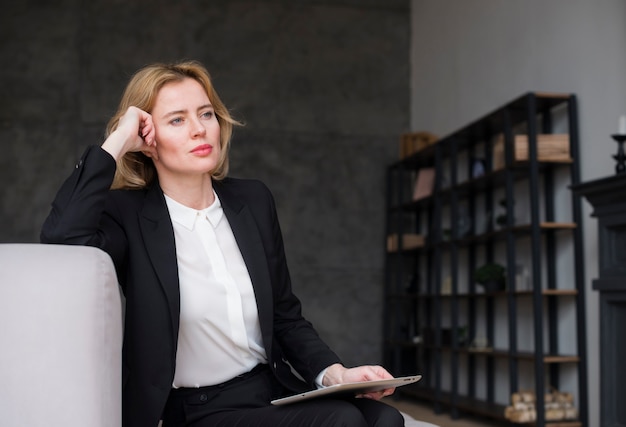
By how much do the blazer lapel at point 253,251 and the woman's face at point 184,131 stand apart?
115 millimetres

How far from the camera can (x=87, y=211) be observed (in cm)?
173

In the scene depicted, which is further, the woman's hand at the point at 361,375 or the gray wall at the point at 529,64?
the gray wall at the point at 529,64

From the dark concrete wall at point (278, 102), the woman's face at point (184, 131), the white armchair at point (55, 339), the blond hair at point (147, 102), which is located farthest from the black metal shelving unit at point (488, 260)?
the white armchair at point (55, 339)

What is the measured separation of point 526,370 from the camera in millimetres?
5098

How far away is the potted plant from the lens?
5.12m

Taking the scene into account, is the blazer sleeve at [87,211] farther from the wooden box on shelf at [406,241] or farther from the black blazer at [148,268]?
the wooden box on shelf at [406,241]

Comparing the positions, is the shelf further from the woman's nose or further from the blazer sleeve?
the blazer sleeve

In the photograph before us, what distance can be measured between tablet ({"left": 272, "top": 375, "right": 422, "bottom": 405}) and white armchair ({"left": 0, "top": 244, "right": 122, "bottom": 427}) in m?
0.38

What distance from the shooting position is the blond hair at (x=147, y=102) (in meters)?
1.98

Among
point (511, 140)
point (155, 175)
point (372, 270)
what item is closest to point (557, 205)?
point (511, 140)

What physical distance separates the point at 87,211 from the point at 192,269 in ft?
0.92

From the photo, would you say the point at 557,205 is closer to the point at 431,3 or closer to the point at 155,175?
the point at 431,3

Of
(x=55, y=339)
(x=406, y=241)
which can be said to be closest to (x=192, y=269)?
(x=55, y=339)

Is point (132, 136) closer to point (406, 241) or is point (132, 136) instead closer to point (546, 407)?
point (546, 407)
